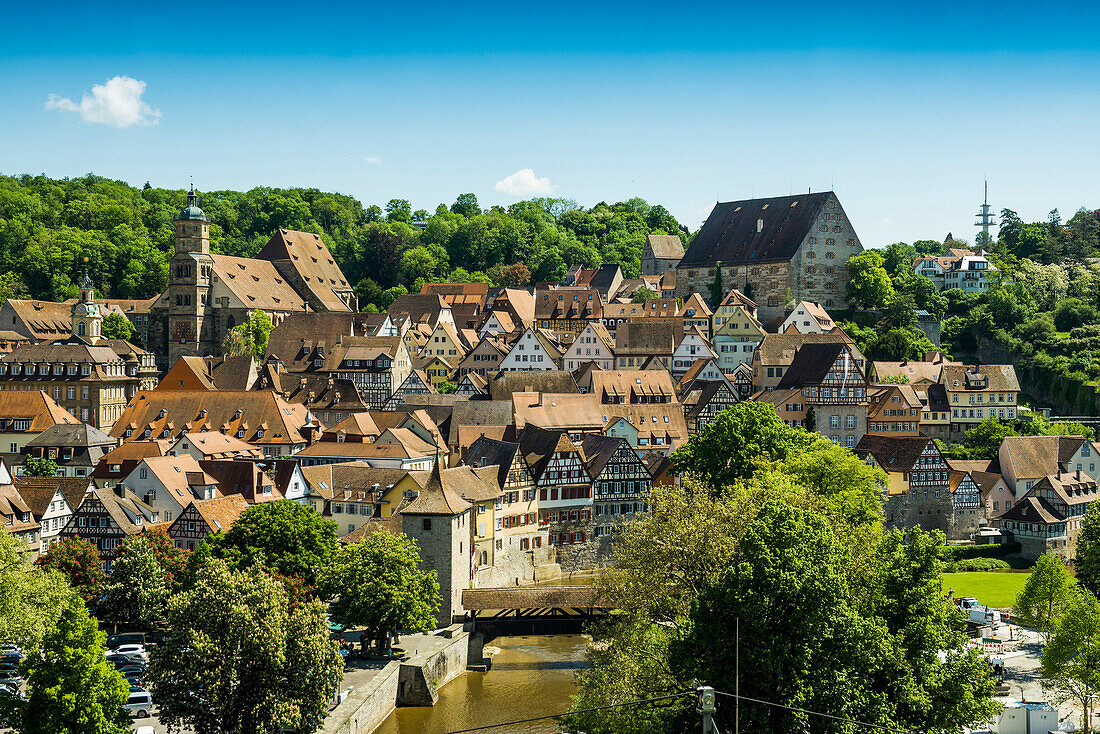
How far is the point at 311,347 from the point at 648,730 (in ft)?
227

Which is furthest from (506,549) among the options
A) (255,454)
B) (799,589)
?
(799,589)

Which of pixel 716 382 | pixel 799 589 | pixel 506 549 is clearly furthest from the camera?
pixel 716 382

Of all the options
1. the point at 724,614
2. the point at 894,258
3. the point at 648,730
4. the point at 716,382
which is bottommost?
the point at 648,730

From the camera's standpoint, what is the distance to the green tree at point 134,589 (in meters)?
46.8

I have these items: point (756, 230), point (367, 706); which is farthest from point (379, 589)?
point (756, 230)

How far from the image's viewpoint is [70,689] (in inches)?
1259

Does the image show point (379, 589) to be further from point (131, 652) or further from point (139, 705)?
point (139, 705)

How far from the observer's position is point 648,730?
104ft

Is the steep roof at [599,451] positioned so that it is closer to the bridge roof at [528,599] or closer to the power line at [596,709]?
the bridge roof at [528,599]

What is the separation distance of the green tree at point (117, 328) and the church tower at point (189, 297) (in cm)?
322

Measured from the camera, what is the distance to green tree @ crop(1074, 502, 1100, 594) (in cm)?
5288

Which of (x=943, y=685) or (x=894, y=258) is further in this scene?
(x=894, y=258)

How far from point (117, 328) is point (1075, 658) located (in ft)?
276

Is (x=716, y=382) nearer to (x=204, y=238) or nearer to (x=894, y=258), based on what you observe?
(x=894, y=258)
